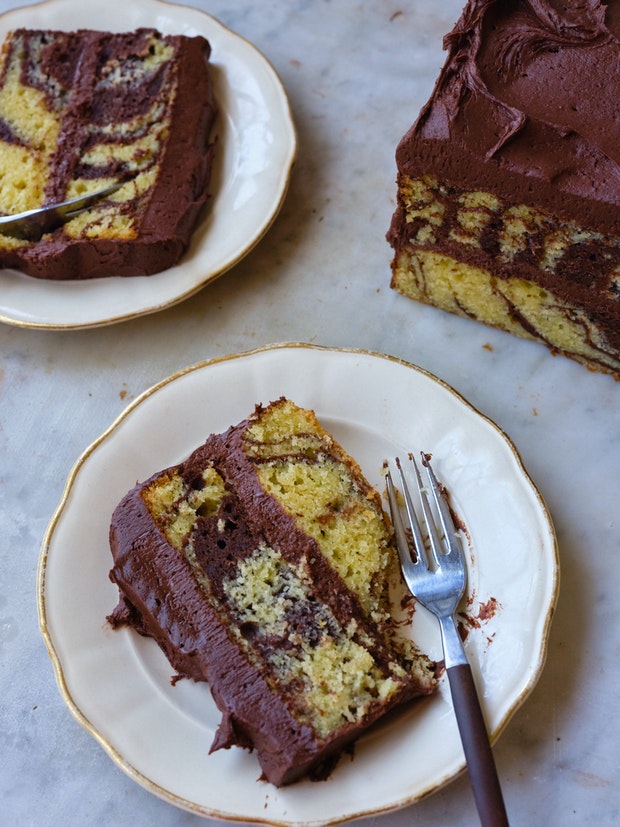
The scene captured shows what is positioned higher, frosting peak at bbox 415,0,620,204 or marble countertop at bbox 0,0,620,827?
frosting peak at bbox 415,0,620,204

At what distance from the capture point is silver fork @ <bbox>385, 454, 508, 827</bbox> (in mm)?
1867

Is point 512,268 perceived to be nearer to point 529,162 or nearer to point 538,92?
point 529,162

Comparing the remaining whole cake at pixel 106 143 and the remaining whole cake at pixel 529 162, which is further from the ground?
the remaining whole cake at pixel 529 162

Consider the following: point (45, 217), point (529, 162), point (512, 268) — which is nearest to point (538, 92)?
point (529, 162)

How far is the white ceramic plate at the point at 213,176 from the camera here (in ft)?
8.87

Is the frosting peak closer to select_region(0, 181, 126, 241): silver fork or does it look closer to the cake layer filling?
the cake layer filling

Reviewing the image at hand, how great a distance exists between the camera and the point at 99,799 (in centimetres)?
219

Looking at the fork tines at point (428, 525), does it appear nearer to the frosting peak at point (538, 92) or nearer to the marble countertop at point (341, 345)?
the marble countertop at point (341, 345)

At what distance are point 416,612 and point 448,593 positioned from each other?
0.11 meters

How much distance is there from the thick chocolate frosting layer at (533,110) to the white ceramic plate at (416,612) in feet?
1.88

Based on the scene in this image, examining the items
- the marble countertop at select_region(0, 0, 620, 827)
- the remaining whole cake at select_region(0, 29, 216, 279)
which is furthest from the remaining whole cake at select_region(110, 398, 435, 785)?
the remaining whole cake at select_region(0, 29, 216, 279)

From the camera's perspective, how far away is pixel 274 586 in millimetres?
2135

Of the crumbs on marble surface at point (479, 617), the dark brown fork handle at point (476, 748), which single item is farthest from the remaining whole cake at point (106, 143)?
the dark brown fork handle at point (476, 748)

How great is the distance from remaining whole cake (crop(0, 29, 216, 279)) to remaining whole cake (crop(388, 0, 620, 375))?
776 millimetres
